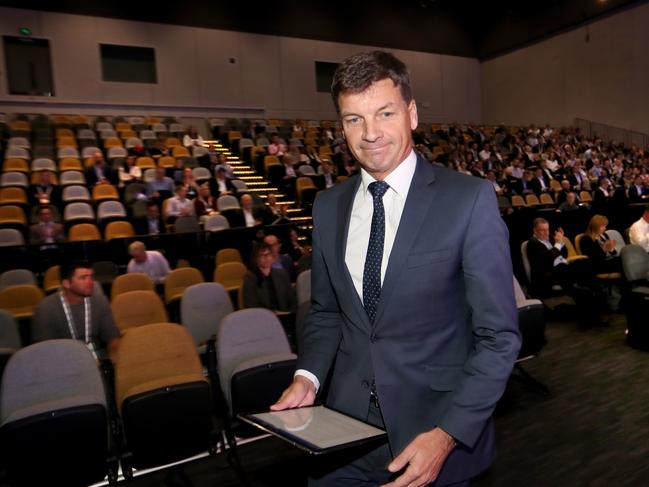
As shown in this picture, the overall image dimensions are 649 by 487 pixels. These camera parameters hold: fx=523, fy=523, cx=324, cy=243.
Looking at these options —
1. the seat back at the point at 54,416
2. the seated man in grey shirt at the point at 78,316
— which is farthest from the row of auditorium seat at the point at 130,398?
the seated man in grey shirt at the point at 78,316

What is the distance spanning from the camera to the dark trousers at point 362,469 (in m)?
1.22

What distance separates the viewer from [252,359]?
3.41 metres

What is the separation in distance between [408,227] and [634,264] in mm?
5435

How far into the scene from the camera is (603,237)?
6.87 meters

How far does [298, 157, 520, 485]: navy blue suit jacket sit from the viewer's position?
1093mm

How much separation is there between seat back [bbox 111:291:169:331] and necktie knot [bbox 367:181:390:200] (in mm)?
3699

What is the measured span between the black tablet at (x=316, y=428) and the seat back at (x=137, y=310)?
12.0 ft

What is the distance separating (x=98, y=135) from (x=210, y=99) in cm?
399

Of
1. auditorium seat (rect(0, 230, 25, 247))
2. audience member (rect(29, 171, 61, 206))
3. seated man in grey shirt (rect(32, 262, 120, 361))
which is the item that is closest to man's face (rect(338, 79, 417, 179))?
seated man in grey shirt (rect(32, 262, 120, 361))

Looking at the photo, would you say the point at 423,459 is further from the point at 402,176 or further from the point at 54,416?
the point at 54,416

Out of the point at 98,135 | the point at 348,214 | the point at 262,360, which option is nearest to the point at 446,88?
the point at 98,135

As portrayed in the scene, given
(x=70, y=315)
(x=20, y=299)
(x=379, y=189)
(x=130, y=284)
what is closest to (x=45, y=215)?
(x=20, y=299)

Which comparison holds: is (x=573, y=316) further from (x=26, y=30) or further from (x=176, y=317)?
(x=26, y=30)

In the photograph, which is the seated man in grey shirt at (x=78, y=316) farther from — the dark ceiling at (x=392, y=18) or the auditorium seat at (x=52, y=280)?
the dark ceiling at (x=392, y=18)
